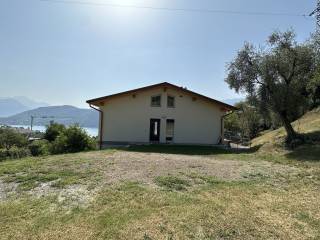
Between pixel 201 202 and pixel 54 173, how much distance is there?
16.2 feet

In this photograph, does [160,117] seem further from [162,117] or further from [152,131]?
[152,131]

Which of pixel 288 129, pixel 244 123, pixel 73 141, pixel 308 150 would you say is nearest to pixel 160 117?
pixel 73 141

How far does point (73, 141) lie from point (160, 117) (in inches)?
247

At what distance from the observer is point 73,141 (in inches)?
848

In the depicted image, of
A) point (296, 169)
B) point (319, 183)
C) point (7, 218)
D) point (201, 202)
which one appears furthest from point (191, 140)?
point (7, 218)

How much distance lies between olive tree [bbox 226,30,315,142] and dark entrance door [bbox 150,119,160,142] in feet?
21.6

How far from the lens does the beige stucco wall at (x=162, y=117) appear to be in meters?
23.6

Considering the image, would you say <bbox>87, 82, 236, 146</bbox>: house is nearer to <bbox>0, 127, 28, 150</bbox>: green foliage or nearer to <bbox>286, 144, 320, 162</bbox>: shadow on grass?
<bbox>286, 144, 320, 162</bbox>: shadow on grass

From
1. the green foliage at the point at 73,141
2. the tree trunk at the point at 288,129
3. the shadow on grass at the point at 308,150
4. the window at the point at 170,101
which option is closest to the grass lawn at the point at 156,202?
the shadow on grass at the point at 308,150

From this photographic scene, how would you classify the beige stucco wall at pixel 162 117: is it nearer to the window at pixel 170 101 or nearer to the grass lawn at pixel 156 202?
the window at pixel 170 101

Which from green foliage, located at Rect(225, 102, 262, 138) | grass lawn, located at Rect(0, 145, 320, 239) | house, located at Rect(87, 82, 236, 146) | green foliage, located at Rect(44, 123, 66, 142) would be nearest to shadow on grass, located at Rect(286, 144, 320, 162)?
grass lawn, located at Rect(0, 145, 320, 239)

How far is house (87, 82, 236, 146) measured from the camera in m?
23.6

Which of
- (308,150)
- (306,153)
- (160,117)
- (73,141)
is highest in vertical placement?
(160,117)

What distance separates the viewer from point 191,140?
24359mm
